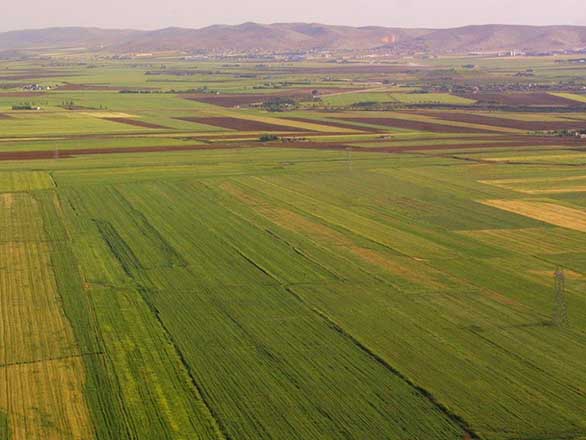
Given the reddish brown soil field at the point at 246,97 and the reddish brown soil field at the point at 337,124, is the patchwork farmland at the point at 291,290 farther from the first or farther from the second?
the reddish brown soil field at the point at 246,97

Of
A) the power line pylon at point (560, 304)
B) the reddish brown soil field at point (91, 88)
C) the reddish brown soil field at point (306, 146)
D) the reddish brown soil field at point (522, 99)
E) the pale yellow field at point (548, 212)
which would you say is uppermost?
the power line pylon at point (560, 304)

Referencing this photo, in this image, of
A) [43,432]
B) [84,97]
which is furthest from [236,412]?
[84,97]

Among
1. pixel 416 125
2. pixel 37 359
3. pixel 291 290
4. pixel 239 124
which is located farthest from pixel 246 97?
pixel 37 359

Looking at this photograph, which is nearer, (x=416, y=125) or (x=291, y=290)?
(x=291, y=290)

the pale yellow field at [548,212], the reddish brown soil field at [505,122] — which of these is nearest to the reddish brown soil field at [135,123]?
the reddish brown soil field at [505,122]

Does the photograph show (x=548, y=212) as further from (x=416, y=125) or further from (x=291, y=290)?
(x=416, y=125)

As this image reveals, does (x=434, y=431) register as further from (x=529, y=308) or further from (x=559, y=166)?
(x=559, y=166)
